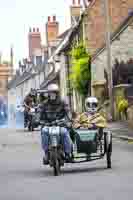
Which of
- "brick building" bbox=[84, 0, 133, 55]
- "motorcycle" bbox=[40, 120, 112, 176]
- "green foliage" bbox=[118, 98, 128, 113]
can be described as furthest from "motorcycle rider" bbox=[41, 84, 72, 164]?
"brick building" bbox=[84, 0, 133, 55]

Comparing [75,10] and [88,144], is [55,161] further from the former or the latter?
[75,10]

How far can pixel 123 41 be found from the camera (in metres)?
50.6

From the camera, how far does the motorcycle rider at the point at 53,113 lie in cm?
1405

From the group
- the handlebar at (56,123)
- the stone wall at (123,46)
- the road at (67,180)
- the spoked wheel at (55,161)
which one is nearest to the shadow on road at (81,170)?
the road at (67,180)

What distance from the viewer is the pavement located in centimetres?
2953

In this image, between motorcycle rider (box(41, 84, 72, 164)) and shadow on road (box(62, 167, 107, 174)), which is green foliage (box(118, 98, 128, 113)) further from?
motorcycle rider (box(41, 84, 72, 164))

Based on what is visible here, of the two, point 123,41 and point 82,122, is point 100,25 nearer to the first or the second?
point 123,41

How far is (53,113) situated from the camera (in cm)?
1413

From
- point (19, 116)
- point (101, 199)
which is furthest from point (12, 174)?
point (19, 116)

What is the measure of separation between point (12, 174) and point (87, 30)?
1798 inches

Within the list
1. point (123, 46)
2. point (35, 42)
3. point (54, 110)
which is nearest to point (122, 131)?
point (123, 46)

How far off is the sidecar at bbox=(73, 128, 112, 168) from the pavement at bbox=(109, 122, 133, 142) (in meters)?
12.9

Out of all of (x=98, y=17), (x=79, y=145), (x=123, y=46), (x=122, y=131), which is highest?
(x=98, y=17)

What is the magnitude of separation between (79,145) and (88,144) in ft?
0.60
